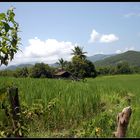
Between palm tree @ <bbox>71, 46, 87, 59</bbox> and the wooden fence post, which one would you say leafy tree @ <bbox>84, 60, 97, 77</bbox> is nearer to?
palm tree @ <bbox>71, 46, 87, 59</bbox>

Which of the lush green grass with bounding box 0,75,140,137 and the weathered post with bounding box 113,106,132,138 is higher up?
the weathered post with bounding box 113,106,132,138

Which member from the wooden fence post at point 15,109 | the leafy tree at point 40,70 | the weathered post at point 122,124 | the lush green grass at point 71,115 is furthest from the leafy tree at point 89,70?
the weathered post at point 122,124

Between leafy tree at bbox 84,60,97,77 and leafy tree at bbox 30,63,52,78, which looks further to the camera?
leafy tree at bbox 30,63,52,78

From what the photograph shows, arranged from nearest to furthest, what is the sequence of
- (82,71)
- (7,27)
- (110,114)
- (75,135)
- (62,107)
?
1. (7,27)
2. (75,135)
3. (110,114)
4. (62,107)
5. (82,71)

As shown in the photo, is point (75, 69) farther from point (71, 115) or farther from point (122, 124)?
point (122, 124)

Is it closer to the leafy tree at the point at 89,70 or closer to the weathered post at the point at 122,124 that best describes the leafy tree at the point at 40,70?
the leafy tree at the point at 89,70

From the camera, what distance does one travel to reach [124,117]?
2.75 meters

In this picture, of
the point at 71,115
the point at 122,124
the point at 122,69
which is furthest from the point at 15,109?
the point at 122,69

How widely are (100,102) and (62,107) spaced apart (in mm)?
1560

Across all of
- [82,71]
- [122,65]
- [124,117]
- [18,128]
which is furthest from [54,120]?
[122,65]

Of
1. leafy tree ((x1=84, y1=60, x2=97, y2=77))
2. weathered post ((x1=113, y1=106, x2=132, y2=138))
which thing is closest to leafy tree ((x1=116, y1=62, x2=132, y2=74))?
leafy tree ((x1=84, y1=60, x2=97, y2=77))

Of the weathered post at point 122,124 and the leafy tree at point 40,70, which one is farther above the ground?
the leafy tree at point 40,70

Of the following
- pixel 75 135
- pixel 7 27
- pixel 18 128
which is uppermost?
pixel 7 27

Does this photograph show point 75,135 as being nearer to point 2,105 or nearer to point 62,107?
point 62,107
